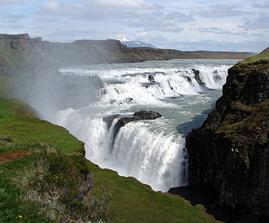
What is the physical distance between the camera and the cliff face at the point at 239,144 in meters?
38.8

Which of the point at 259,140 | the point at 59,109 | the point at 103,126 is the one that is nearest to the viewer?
the point at 259,140

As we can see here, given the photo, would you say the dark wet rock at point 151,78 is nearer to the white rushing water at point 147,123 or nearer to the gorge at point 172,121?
the white rushing water at point 147,123

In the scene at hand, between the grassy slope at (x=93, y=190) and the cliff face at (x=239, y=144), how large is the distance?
13.6 ft

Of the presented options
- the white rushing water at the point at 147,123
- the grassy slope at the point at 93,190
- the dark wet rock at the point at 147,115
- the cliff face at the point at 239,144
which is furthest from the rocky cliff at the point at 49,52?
the cliff face at the point at 239,144

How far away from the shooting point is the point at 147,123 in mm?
60156

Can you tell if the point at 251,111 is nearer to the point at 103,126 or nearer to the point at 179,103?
the point at 103,126

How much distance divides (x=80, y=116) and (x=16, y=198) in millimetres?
56955

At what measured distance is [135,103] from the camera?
8462cm

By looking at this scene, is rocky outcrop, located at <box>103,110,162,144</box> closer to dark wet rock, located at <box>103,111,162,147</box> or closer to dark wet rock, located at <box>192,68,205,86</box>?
dark wet rock, located at <box>103,111,162,147</box>

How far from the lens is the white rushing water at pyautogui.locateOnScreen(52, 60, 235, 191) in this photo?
5116cm

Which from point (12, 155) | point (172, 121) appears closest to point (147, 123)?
point (172, 121)

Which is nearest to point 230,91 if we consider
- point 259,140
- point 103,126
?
point 259,140

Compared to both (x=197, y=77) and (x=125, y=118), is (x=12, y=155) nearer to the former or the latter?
(x=125, y=118)

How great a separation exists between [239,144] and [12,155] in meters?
21.6
